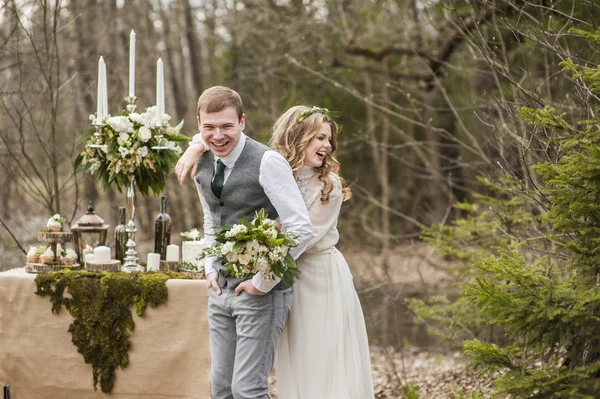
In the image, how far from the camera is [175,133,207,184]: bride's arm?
3.61m

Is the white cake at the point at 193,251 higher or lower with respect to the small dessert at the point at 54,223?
lower

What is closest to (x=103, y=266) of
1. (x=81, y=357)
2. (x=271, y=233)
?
(x=81, y=357)

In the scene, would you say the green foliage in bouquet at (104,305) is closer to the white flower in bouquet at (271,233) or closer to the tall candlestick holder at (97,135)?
the tall candlestick holder at (97,135)

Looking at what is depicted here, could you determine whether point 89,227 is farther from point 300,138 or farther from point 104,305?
point 300,138

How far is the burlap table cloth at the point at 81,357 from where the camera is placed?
14.3 feet

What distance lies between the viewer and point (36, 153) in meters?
13.3

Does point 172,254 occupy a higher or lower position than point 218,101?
lower

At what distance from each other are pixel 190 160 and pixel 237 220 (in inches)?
17.1

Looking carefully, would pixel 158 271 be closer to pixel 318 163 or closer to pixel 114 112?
pixel 318 163

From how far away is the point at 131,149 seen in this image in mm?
4609

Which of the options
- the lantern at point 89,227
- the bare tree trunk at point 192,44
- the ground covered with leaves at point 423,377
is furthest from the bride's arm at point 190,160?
the bare tree trunk at point 192,44

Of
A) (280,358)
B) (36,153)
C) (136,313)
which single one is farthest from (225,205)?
(36,153)

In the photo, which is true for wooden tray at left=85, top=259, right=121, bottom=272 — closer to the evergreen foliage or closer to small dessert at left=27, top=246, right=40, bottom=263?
small dessert at left=27, top=246, right=40, bottom=263

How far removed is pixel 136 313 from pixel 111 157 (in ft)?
3.17
